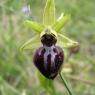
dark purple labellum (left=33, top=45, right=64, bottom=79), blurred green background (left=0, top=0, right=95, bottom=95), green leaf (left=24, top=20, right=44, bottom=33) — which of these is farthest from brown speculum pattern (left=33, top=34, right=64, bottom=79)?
blurred green background (left=0, top=0, right=95, bottom=95)

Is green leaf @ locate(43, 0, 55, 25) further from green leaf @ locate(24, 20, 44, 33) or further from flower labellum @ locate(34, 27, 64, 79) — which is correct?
flower labellum @ locate(34, 27, 64, 79)

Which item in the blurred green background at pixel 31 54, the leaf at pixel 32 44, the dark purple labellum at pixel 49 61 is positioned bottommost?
the dark purple labellum at pixel 49 61

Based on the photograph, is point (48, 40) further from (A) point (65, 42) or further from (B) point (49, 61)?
(B) point (49, 61)

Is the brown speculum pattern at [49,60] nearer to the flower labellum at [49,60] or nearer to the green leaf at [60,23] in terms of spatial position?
Answer: the flower labellum at [49,60]

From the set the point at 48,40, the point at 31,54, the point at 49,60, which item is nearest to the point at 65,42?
the point at 48,40

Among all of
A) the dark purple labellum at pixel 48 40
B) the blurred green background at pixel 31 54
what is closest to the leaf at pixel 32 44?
the dark purple labellum at pixel 48 40

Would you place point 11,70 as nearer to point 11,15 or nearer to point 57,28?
point 11,15

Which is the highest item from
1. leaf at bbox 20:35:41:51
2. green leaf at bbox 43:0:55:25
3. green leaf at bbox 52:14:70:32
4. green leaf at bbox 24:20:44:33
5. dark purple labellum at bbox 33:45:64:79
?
green leaf at bbox 43:0:55:25
